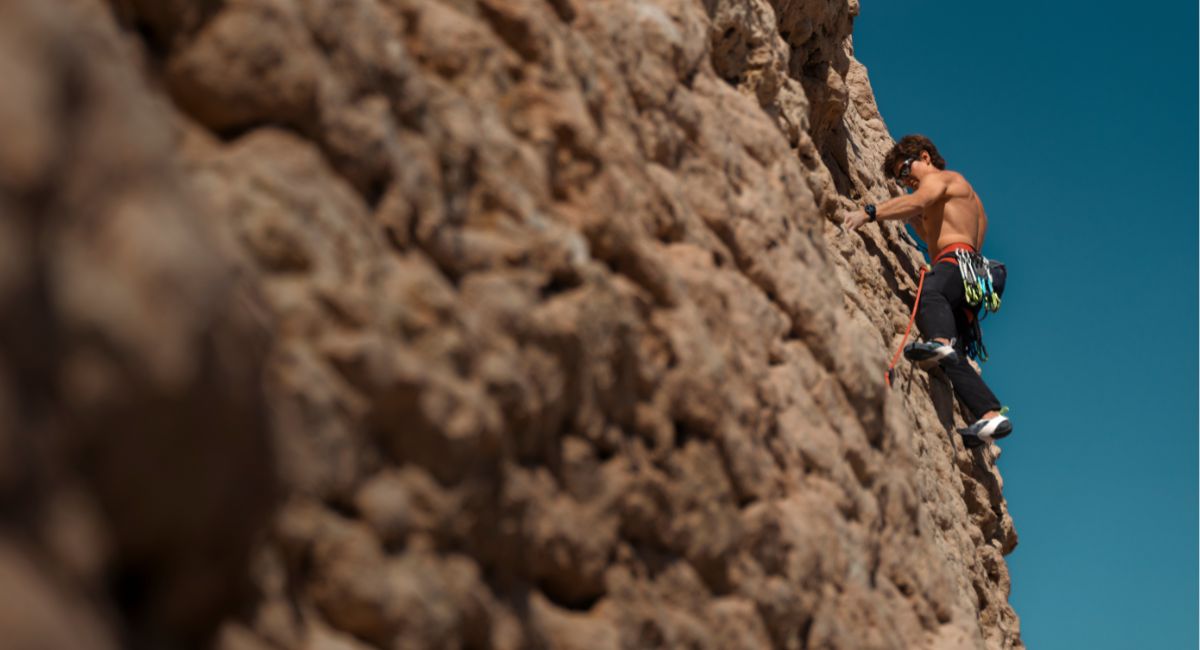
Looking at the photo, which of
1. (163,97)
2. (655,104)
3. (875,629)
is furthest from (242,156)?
(875,629)

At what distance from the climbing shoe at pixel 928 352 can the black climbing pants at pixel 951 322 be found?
0.17 m

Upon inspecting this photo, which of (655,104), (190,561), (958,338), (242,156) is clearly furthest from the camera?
(958,338)

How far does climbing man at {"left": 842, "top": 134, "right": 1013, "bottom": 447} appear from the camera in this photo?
5926 mm

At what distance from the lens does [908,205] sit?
19.3 ft

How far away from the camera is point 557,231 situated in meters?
2.38

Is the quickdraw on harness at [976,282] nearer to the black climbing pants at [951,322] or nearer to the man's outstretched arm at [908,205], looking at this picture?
the black climbing pants at [951,322]

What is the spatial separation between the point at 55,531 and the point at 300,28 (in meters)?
1.03

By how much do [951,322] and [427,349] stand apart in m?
4.52

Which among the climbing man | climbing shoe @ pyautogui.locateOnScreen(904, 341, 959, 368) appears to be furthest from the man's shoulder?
climbing shoe @ pyautogui.locateOnScreen(904, 341, 959, 368)

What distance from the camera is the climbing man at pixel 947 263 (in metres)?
5.93

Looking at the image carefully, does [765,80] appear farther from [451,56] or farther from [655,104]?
[451,56]

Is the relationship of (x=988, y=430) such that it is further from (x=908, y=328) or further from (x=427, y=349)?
(x=427, y=349)

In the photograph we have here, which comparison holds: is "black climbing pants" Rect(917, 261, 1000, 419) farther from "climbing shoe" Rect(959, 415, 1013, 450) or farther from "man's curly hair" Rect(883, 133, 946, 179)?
"man's curly hair" Rect(883, 133, 946, 179)

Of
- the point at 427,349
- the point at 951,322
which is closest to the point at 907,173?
the point at 951,322
